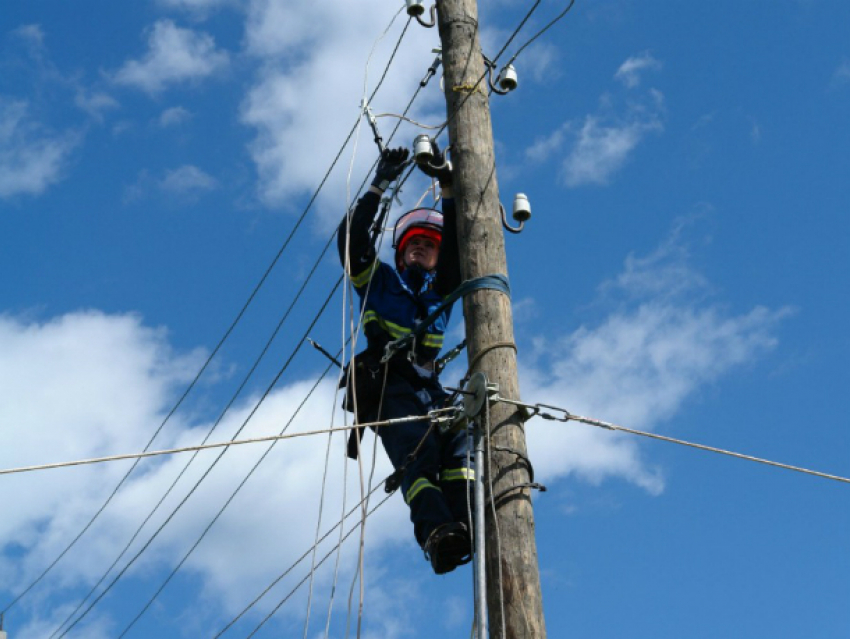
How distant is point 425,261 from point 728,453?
7.43ft

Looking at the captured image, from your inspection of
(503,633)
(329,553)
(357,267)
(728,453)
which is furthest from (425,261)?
(503,633)

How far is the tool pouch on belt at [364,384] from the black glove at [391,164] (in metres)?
1.00

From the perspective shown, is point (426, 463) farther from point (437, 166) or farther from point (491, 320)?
point (437, 166)

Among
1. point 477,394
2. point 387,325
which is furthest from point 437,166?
point 477,394

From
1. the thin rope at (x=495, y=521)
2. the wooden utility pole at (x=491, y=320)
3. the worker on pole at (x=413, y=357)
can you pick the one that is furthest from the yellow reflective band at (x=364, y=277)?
the thin rope at (x=495, y=521)

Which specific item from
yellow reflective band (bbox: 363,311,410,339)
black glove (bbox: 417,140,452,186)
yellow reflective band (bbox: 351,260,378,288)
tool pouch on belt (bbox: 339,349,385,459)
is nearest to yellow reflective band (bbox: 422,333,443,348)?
yellow reflective band (bbox: 363,311,410,339)

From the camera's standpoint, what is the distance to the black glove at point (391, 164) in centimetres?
681

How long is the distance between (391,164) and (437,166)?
1.54ft

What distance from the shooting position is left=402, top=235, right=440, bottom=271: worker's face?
729 cm

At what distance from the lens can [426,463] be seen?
242 inches

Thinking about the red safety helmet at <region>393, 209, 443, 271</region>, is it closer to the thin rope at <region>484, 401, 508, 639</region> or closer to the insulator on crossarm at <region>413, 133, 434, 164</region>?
the insulator on crossarm at <region>413, 133, 434, 164</region>

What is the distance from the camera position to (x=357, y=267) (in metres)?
7.05

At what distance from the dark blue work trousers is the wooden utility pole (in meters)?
0.32

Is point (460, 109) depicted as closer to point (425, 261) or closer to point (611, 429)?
point (425, 261)
